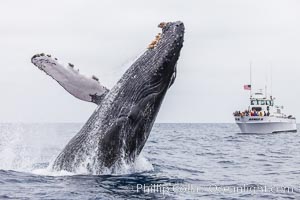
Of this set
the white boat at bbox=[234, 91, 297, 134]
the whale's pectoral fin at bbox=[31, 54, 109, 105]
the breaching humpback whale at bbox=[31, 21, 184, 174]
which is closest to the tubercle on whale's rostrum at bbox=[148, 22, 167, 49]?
the breaching humpback whale at bbox=[31, 21, 184, 174]

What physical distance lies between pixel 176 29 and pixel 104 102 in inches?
69.0

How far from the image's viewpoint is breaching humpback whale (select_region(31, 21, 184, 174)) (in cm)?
823

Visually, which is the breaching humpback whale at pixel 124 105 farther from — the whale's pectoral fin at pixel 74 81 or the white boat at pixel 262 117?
the white boat at pixel 262 117

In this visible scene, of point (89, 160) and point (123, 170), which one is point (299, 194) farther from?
point (89, 160)

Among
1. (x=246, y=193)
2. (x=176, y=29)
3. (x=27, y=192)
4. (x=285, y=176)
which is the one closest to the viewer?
(x=27, y=192)

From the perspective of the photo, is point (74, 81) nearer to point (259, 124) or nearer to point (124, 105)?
point (124, 105)

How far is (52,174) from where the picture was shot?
869cm

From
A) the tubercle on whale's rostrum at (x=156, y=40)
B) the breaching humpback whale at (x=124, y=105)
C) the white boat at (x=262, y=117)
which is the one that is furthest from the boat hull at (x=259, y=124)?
the breaching humpback whale at (x=124, y=105)

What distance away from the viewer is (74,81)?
8.68 m

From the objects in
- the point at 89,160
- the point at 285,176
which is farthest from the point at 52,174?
the point at 285,176

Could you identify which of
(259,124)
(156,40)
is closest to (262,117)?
(259,124)

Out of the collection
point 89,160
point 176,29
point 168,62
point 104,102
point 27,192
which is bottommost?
point 27,192

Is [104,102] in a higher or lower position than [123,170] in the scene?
higher

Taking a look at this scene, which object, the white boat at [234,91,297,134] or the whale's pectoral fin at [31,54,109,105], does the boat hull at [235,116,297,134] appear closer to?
the white boat at [234,91,297,134]
